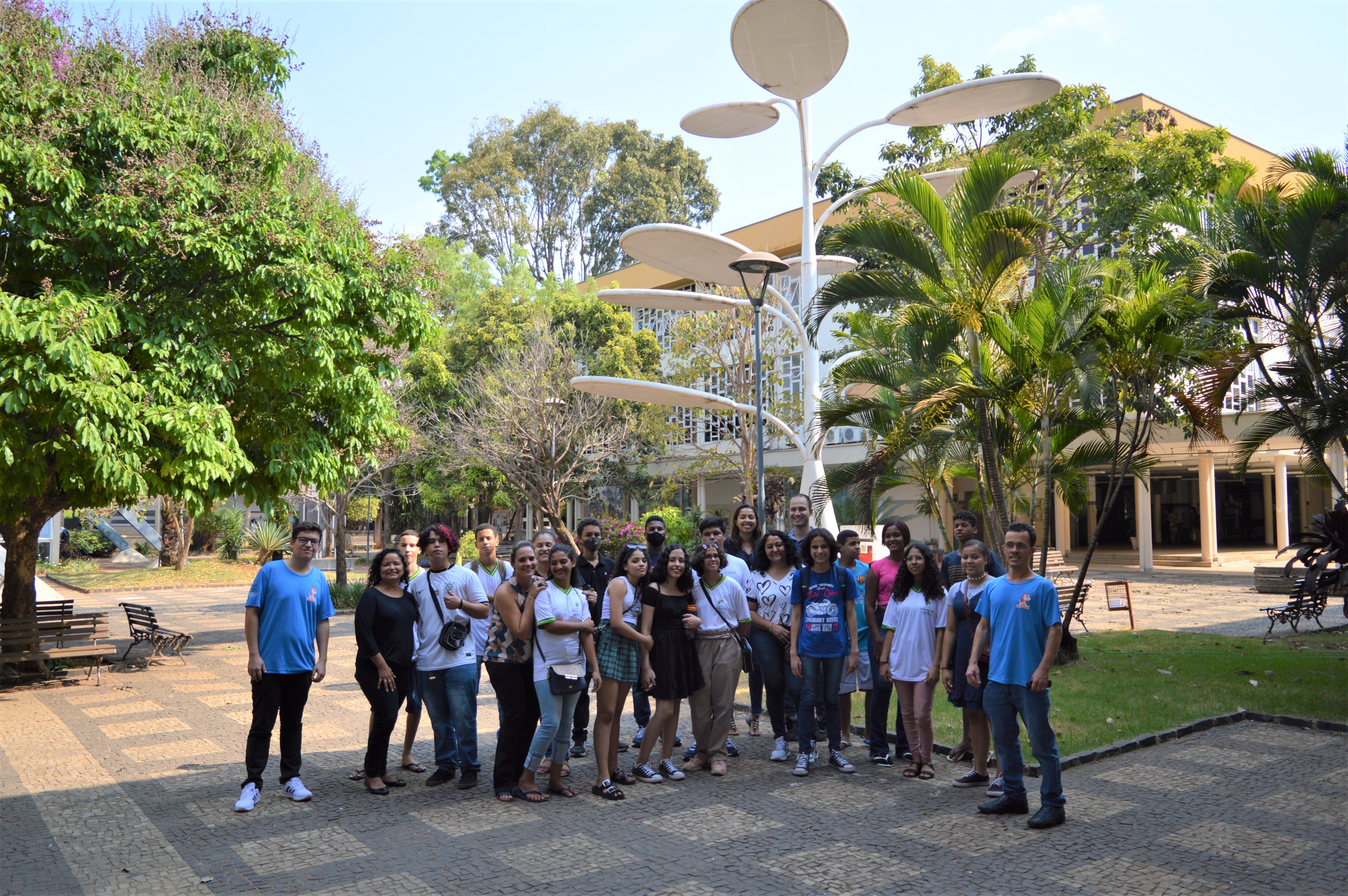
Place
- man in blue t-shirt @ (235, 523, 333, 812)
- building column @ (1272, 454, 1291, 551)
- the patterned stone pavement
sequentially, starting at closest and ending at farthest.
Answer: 1. the patterned stone pavement
2. man in blue t-shirt @ (235, 523, 333, 812)
3. building column @ (1272, 454, 1291, 551)

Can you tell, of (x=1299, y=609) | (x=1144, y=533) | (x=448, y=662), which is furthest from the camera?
(x=1144, y=533)

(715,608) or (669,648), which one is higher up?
(715,608)

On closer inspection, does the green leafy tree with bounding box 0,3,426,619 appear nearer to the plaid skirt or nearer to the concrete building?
the plaid skirt

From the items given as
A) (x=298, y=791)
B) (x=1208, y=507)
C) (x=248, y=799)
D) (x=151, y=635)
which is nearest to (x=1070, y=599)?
(x=298, y=791)

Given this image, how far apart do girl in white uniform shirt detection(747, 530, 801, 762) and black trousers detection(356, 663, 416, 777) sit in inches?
99.8

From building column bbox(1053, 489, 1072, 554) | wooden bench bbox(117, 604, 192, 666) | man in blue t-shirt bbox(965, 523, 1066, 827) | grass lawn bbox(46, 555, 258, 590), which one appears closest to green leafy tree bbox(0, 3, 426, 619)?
wooden bench bbox(117, 604, 192, 666)

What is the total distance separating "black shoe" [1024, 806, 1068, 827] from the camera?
549cm

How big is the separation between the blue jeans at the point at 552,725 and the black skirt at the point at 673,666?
580 mm

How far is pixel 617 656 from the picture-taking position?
6.44 meters

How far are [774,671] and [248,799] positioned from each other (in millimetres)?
3696

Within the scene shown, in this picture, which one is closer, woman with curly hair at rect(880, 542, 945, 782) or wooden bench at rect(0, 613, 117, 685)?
woman with curly hair at rect(880, 542, 945, 782)

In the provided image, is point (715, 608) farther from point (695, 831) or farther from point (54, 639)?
point (54, 639)

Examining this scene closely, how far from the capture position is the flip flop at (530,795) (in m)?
6.15

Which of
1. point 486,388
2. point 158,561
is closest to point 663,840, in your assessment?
point 486,388
